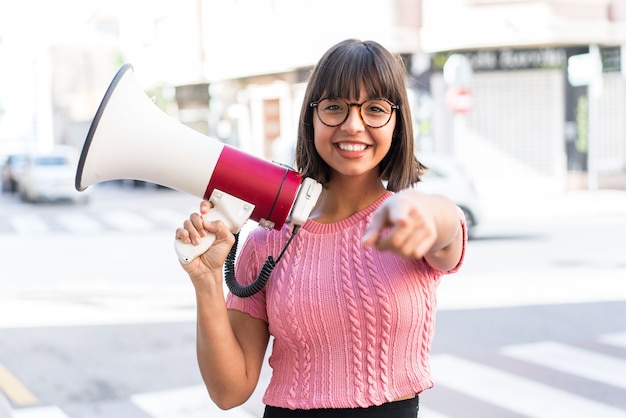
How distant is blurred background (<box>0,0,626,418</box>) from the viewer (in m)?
5.71

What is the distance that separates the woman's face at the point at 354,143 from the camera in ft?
6.01

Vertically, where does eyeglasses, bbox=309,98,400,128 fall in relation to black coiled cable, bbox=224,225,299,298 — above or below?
above

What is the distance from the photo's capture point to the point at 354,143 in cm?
185

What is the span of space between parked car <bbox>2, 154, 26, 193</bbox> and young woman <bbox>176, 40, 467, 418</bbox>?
26.9 metres

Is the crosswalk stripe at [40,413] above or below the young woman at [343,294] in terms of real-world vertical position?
below

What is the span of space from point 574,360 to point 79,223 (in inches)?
530

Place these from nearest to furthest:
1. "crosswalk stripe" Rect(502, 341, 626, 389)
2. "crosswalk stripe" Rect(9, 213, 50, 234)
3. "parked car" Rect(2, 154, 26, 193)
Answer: "crosswalk stripe" Rect(502, 341, 626, 389)
"crosswalk stripe" Rect(9, 213, 50, 234)
"parked car" Rect(2, 154, 26, 193)

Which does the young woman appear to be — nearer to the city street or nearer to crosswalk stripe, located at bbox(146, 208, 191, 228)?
the city street

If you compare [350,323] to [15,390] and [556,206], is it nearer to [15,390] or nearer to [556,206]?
[15,390]

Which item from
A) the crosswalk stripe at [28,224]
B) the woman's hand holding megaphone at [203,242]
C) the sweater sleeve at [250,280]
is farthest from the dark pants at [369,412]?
the crosswalk stripe at [28,224]

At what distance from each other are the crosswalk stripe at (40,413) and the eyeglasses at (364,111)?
3.82 meters

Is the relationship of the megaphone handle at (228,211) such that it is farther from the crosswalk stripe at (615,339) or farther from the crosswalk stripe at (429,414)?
the crosswalk stripe at (615,339)

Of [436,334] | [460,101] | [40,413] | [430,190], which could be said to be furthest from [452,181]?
[40,413]

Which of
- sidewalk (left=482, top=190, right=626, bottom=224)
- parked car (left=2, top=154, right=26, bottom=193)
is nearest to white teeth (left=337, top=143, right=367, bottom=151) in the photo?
sidewalk (left=482, top=190, right=626, bottom=224)
